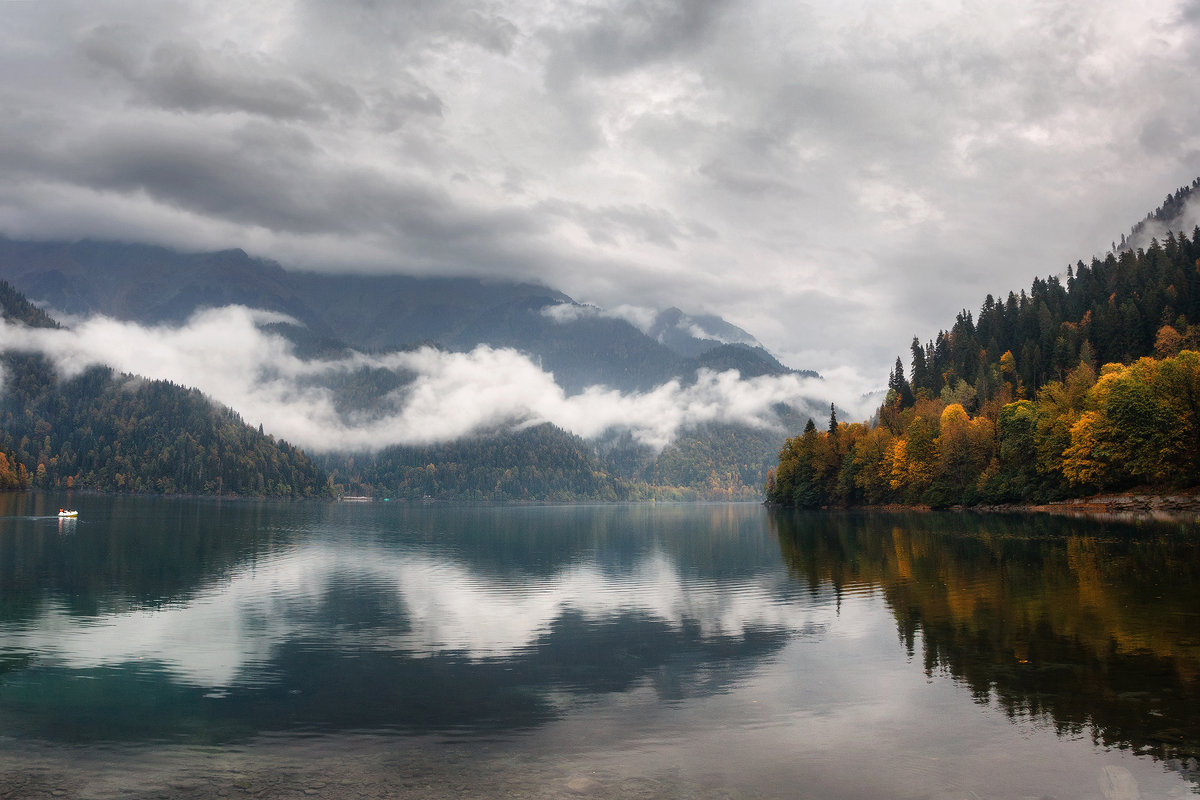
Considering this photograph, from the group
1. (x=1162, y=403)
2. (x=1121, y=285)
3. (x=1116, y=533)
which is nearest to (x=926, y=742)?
(x=1116, y=533)

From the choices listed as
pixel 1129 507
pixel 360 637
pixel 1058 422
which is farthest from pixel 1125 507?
pixel 360 637

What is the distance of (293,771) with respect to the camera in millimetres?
17422

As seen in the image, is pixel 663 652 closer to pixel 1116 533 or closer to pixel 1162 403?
pixel 1116 533

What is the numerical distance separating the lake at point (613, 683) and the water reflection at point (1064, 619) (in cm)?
17

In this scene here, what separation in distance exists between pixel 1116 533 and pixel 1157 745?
6927 centimetres

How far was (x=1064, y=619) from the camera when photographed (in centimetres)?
3366

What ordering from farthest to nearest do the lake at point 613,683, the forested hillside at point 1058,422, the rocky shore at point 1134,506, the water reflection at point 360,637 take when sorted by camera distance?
1. the forested hillside at point 1058,422
2. the rocky shore at point 1134,506
3. the water reflection at point 360,637
4. the lake at point 613,683

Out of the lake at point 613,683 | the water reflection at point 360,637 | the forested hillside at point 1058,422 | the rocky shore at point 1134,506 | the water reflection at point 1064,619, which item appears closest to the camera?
the lake at point 613,683

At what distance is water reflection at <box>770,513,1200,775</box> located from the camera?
20.5 metres

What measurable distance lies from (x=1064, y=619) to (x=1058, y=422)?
102 meters

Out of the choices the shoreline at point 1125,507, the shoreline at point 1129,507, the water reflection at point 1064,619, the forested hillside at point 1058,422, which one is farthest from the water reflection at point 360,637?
the forested hillside at point 1058,422

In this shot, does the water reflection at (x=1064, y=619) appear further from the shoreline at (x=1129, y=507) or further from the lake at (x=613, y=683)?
the shoreline at (x=1129, y=507)

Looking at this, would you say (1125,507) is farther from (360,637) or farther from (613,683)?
(360,637)

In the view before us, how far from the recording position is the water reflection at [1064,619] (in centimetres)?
2047
